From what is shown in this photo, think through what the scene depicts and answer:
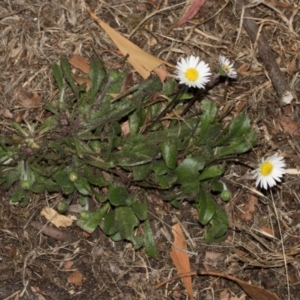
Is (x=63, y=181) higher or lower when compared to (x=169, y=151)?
lower

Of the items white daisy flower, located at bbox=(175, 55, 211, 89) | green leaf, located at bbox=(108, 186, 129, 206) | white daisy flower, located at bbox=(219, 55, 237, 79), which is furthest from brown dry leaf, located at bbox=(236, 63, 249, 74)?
green leaf, located at bbox=(108, 186, 129, 206)

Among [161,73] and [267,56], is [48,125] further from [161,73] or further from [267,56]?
[267,56]

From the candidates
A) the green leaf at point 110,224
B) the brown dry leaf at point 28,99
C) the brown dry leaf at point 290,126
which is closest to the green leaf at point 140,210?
the green leaf at point 110,224

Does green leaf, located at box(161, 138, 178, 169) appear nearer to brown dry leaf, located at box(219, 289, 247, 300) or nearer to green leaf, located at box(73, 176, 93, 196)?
green leaf, located at box(73, 176, 93, 196)

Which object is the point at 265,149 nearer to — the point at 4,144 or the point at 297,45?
the point at 297,45

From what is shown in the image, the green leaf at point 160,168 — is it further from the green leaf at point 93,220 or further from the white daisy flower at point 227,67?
the white daisy flower at point 227,67

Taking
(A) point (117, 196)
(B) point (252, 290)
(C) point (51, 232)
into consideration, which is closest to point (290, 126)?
(B) point (252, 290)
